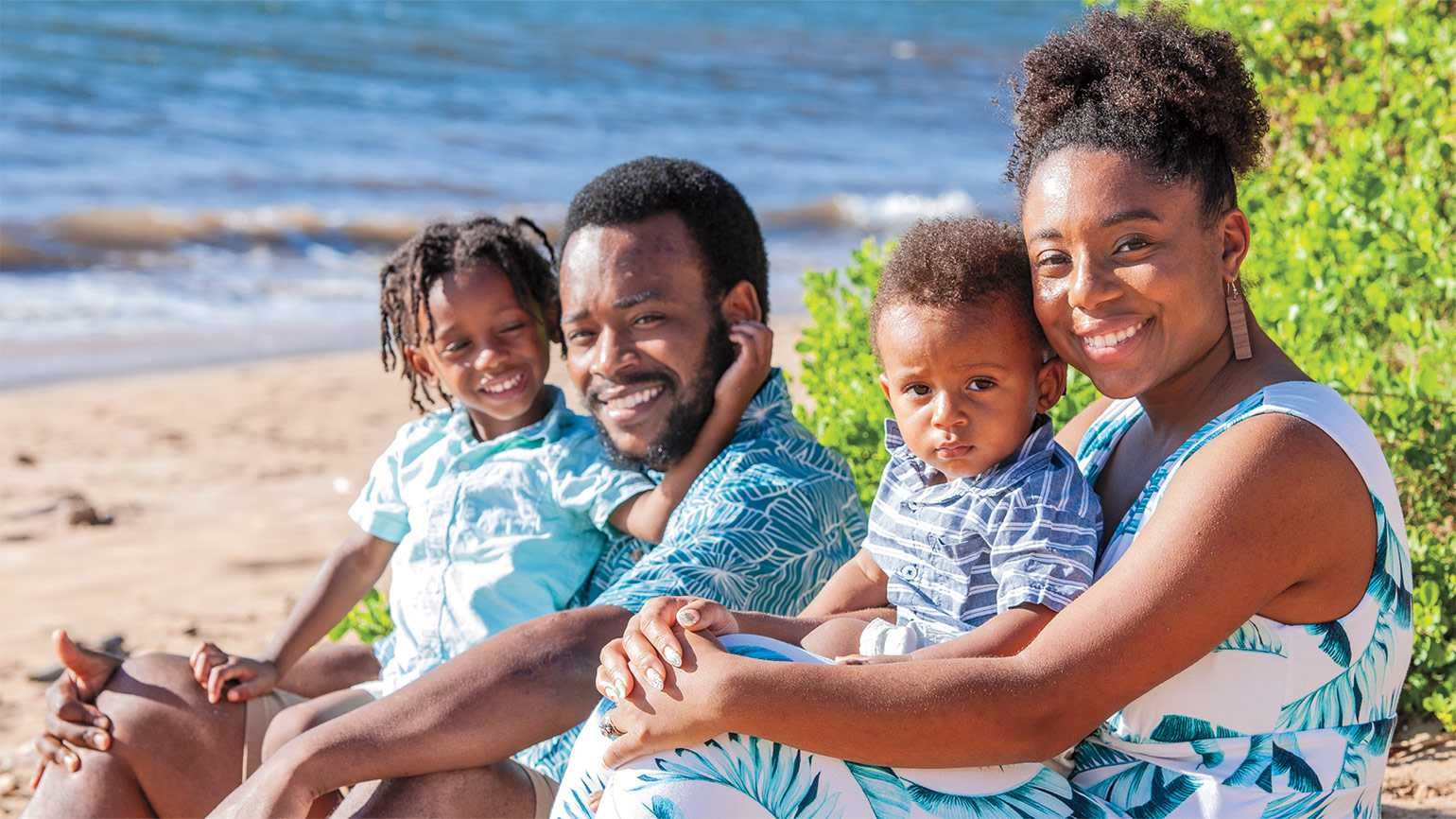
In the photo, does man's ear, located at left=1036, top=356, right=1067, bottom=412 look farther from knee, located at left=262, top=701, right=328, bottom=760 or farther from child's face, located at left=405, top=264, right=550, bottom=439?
knee, located at left=262, top=701, right=328, bottom=760

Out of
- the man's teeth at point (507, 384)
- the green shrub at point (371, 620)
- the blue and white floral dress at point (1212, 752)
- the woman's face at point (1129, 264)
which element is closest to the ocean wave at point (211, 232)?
the green shrub at point (371, 620)

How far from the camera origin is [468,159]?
17.7 metres

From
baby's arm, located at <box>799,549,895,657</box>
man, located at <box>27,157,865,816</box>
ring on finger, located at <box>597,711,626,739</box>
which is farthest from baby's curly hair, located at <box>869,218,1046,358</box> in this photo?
ring on finger, located at <box>597,711,626,739</box>

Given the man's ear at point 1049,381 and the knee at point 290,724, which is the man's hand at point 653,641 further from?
the knee at point 290,724

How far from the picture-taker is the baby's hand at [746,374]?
3326 millimetres

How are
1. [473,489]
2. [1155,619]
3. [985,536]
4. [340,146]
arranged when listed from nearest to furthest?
[1155,619] < [985,536] < [473,489] < [340,146]

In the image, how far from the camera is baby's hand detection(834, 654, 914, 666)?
7.83 ft

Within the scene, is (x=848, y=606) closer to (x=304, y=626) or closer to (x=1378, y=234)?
(x=304, y=626)

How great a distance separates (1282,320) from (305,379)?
6547 mm

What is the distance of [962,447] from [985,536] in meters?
0.17

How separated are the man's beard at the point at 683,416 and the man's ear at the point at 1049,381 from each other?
0.83m

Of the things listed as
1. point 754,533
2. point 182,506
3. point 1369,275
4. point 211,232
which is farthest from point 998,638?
point 211,232

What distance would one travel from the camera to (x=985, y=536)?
2611 mm

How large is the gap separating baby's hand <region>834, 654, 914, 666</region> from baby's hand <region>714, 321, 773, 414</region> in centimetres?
89
